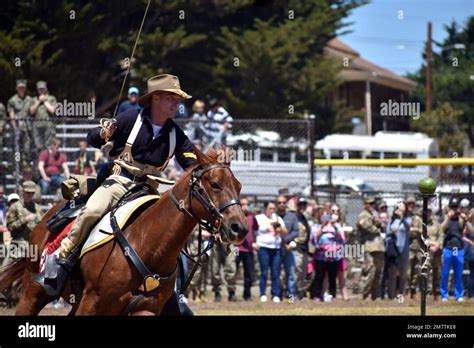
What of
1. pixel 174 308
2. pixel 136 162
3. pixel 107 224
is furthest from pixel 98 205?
pixel 174 308

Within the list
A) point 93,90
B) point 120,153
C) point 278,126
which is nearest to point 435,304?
point 278,126

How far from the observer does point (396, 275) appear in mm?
21906

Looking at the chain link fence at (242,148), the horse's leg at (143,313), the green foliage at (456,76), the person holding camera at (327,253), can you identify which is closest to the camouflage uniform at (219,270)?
the person holding camera at (327,253)

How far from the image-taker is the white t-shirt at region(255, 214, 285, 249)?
2067cm

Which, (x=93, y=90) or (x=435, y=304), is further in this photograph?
(x=93, y=90)

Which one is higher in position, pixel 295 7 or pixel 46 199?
pixel 295 7

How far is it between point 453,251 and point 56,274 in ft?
43.2

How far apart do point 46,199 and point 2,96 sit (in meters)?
6.52

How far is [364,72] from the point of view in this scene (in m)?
62.7

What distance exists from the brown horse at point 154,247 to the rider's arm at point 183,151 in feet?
1.80

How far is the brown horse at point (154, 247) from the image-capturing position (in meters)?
9.11

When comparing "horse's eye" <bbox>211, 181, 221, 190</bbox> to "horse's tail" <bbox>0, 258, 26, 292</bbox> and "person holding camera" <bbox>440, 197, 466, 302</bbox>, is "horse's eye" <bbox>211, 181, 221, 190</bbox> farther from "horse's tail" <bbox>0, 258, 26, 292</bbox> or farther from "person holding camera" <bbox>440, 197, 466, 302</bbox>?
"person holding camera" <bbox>440, 197, 466, 302</bbox>
